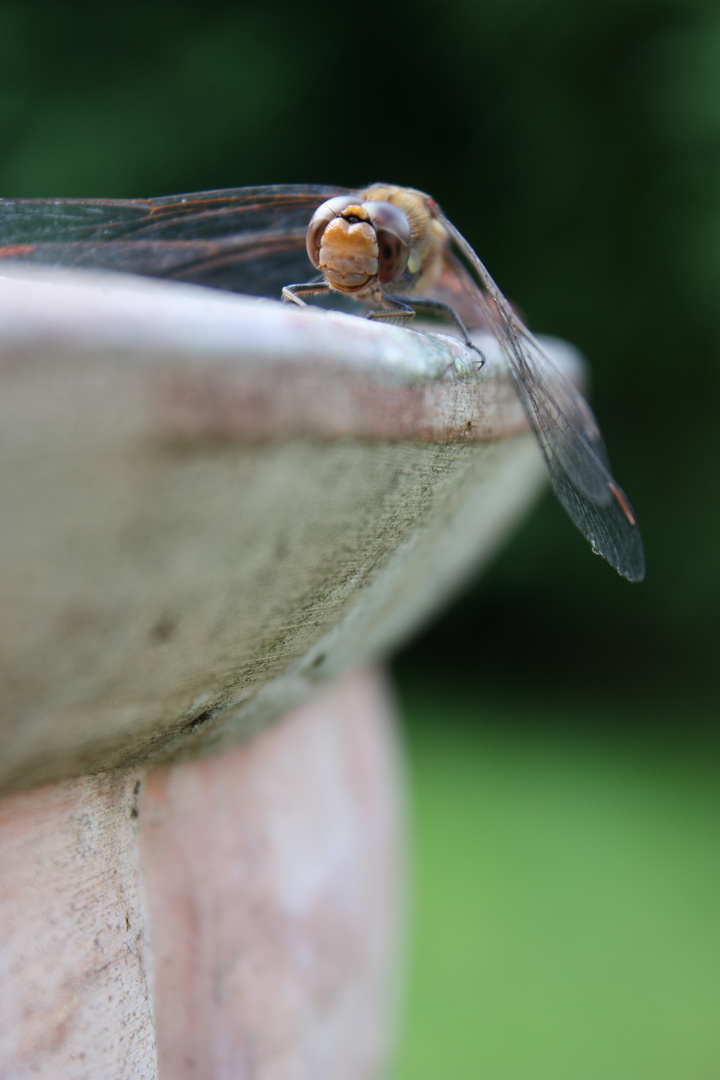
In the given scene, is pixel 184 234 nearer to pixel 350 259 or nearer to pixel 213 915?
pixel 350 259

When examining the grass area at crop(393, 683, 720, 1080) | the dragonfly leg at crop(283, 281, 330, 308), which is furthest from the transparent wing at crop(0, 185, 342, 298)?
the grass area at crop(393, 683, 720, 1080)

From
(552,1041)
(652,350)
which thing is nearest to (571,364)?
(552,1041)

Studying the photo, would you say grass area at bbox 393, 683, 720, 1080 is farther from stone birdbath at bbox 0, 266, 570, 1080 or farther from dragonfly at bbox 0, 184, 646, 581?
dragonfly at bbox 0, 184, 646, 581

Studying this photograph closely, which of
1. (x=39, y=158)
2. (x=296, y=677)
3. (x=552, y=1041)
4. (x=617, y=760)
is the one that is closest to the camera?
(x=296, y=677)

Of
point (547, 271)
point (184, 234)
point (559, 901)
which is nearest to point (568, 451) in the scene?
point (184, 234)

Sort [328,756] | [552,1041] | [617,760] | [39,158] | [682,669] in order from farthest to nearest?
[682,669], [617,760], [39,158], [552,1041], [328,756]

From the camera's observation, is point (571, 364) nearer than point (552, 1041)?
Yes

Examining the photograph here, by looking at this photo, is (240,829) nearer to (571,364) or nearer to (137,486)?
(137,486)
